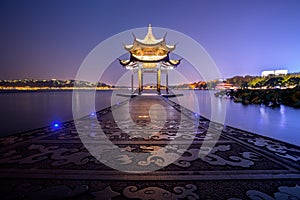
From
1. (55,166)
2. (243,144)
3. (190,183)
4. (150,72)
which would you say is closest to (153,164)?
(190,183)

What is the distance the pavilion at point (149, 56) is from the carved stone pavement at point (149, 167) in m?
15.5

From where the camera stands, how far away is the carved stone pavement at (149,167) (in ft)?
5.57

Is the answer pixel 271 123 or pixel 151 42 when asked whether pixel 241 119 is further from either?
pixel 151 42

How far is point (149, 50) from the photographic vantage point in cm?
1839

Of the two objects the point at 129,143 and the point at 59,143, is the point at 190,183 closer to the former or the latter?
the point at 129,143

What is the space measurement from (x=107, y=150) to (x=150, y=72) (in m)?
18.8

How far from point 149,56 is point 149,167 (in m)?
17.2

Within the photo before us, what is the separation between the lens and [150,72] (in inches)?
838

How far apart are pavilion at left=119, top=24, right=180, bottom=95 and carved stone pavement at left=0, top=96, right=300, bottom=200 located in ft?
51.0

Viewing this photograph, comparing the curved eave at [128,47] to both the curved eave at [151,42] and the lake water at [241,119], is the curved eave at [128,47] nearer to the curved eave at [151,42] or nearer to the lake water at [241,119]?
the curved eave at [151,42]

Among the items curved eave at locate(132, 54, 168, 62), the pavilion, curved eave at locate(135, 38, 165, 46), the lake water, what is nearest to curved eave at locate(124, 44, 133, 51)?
the pavilion

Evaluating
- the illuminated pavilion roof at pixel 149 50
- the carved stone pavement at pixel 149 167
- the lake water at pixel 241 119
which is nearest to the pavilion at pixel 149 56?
the illuminated pavilion roof at pixel 149 50

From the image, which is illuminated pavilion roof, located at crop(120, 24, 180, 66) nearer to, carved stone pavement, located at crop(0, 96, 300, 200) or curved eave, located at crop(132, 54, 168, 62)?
curved eave, located at crop(132, 54, 168, 62)

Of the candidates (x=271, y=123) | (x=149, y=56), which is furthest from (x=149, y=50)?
(x=271, y=123)
